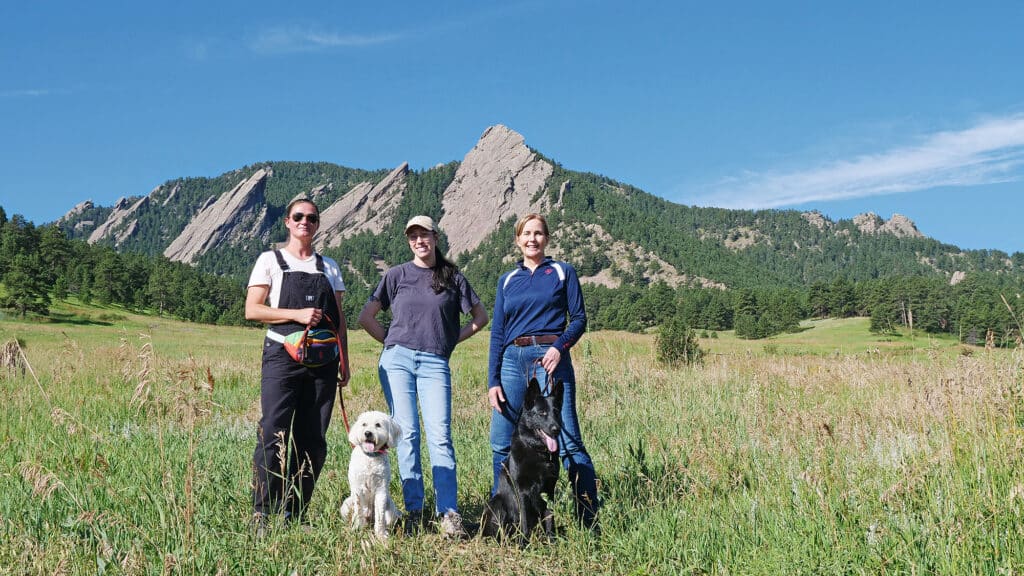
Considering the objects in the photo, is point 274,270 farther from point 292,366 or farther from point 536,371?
point 536,371

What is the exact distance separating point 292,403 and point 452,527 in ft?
4.71

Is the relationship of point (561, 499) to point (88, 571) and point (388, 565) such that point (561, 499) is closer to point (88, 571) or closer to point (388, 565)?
point (388, 565)

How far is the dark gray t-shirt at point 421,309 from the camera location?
449cm

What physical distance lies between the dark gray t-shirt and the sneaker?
1.19 m

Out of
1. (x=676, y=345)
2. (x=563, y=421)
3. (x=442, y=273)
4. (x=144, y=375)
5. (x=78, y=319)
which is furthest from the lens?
(x=78, y=319)

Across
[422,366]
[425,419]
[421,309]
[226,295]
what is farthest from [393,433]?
[226,295]

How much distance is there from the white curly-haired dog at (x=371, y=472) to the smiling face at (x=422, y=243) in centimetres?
133

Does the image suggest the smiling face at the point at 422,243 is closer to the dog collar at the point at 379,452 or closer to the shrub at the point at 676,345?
the dog collar at the point at 379,452

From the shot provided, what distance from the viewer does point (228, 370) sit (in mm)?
16359

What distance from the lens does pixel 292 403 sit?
3980 millimetres

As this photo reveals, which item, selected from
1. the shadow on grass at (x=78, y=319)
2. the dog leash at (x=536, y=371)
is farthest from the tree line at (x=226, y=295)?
the dog leash at (x=536, y=371)

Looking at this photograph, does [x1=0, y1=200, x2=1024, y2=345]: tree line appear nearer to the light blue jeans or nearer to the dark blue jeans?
the dark blue jeans

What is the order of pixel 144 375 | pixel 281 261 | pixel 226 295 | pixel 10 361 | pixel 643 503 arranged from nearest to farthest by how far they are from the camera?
pixel 144 375
pixel 281 261
pixel 643 503
pixel 10 361
pixel 226 295

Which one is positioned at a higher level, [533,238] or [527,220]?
[527,220]
